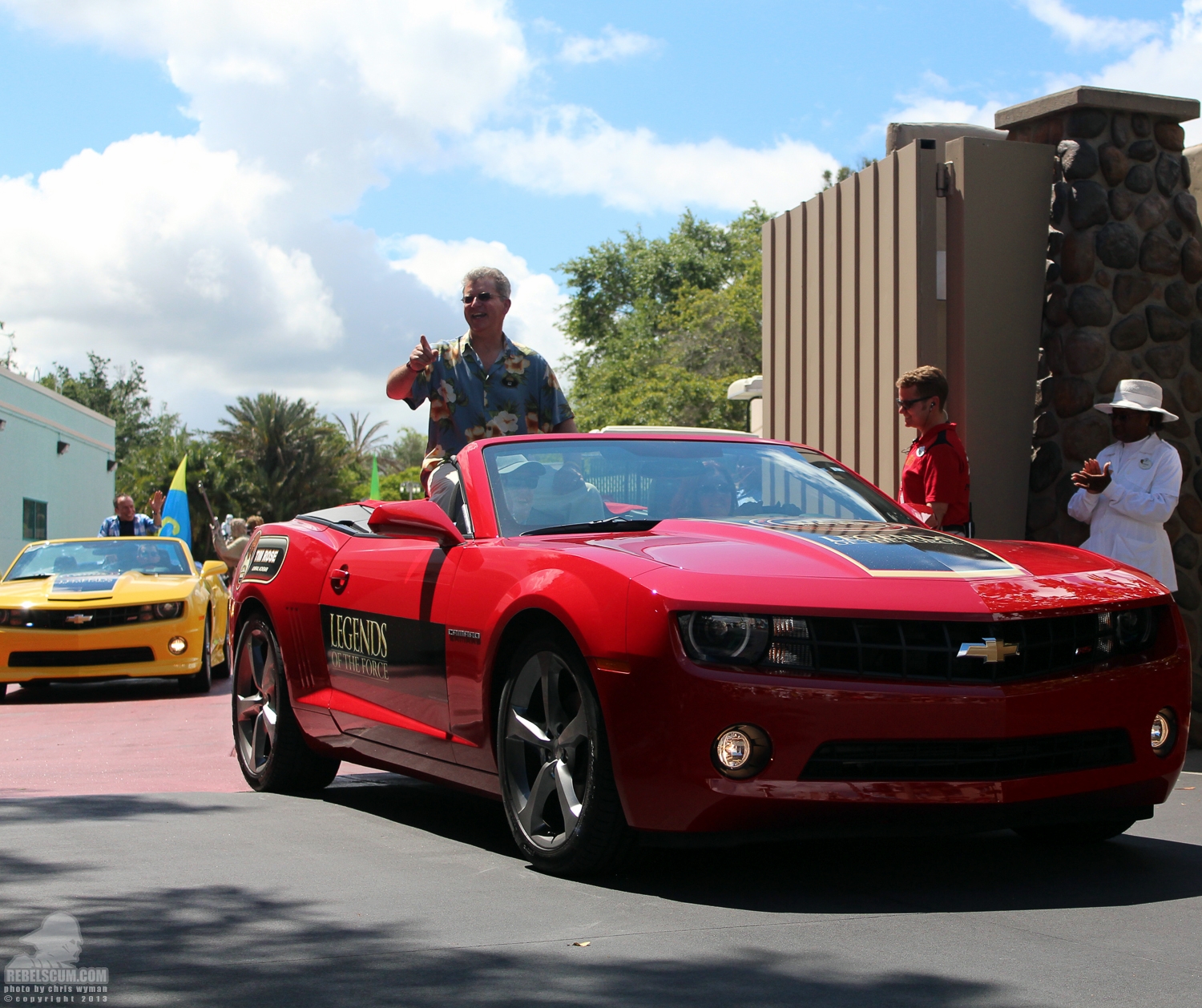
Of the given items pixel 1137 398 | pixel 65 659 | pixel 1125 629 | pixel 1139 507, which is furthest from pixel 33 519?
pixel 1125 629

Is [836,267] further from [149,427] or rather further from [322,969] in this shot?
[149,427]

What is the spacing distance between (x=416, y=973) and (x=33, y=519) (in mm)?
28872

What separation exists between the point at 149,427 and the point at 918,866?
97.5 metres

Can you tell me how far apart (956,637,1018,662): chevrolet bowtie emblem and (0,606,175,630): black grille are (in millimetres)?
9491

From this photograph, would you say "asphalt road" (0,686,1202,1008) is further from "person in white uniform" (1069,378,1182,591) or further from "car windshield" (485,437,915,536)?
"person in white uniform" (1069,378,1182,591)

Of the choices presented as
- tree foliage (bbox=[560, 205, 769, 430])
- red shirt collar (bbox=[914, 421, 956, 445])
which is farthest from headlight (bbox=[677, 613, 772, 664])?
tree foliage (bbox=[560, 205, 769, 430])

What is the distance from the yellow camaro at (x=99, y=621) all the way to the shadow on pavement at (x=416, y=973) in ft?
28.2

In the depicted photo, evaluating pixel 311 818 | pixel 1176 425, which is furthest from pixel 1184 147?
pixel 311 818

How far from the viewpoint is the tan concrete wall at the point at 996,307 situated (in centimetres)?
784

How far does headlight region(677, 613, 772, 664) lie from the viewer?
3904mm

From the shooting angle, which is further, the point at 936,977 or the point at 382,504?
the point at 382,504

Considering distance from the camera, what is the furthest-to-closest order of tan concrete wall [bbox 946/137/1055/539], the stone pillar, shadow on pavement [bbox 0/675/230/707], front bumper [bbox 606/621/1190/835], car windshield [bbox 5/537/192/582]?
car windshield [bbox 5/537/192/582] → shadow on pavement [bbox 0/675/230/707] → tan concrete wall [bbox 946/137/1055/539] → the stone pillar → front bumper [bbox 606/621/1190/835]

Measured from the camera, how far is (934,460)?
21.7 ft

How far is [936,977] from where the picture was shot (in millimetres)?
3219
